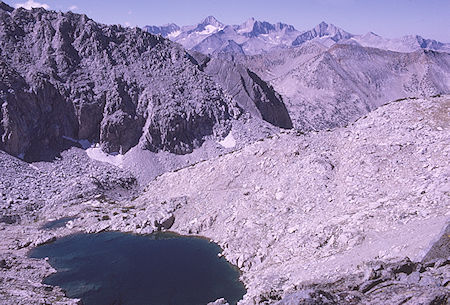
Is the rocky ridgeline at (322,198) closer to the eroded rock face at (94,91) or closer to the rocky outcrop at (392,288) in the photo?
the rocky outcrop at (392,288)

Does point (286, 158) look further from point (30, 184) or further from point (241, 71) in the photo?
point (241, 71)

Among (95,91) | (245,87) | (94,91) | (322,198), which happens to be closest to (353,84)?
(245,87)

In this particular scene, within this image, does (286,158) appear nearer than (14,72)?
Yes

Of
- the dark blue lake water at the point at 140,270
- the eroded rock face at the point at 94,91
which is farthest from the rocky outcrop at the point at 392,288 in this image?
the eroded rock face at the point at 94,91

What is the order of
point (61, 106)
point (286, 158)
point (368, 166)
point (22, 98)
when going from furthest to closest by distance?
point (61, 106)
point (22, 98)
point (286, 158)
point (368, 166)

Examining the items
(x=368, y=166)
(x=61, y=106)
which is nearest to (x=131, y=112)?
(x=61, y=106)

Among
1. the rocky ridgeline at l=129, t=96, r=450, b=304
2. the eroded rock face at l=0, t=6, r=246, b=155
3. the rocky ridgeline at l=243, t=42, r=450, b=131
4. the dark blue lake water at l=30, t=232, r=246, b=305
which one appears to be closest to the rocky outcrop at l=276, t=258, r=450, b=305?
the rocky ridgeline at l=129, t=96, r=450, b=304

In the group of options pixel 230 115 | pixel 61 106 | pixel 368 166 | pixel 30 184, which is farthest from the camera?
pixel 230 115

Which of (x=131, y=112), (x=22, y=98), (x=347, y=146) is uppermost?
(x=22, y=98)
